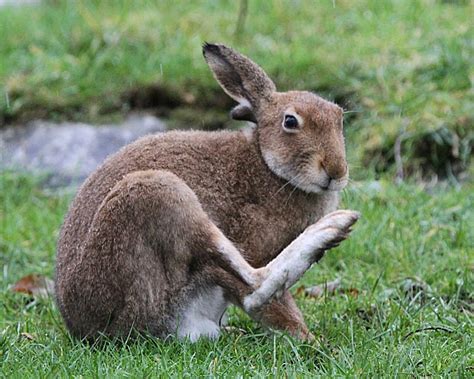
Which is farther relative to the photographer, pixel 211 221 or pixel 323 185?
pixel 323 185

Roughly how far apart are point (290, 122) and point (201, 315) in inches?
37.8

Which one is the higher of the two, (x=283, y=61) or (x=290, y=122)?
(x=290, y=122)

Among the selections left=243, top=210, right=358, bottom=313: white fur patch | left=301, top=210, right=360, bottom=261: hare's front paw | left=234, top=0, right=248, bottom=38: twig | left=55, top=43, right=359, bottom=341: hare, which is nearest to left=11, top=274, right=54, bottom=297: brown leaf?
left=55, top=43, right=359, bottom=341: hare

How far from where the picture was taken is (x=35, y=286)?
5.77 metres

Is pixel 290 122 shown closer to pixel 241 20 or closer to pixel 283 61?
pixel 283 61

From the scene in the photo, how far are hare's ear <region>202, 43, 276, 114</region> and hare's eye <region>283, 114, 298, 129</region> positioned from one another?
0.25m

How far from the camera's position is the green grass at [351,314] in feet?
13.3

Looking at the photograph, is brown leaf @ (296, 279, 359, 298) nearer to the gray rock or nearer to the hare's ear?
the hare's ear

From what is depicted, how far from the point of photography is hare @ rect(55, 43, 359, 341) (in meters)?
4.32

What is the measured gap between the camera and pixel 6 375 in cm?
398

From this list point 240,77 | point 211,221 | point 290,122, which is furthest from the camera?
point 240,77

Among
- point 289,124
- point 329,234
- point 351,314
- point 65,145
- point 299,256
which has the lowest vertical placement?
point 65,145

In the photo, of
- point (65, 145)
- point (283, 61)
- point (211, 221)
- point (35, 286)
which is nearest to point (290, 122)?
point (211, 221)

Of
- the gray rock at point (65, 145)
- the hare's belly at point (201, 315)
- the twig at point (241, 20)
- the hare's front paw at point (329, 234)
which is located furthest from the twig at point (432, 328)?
the twig at point (241, 20)
